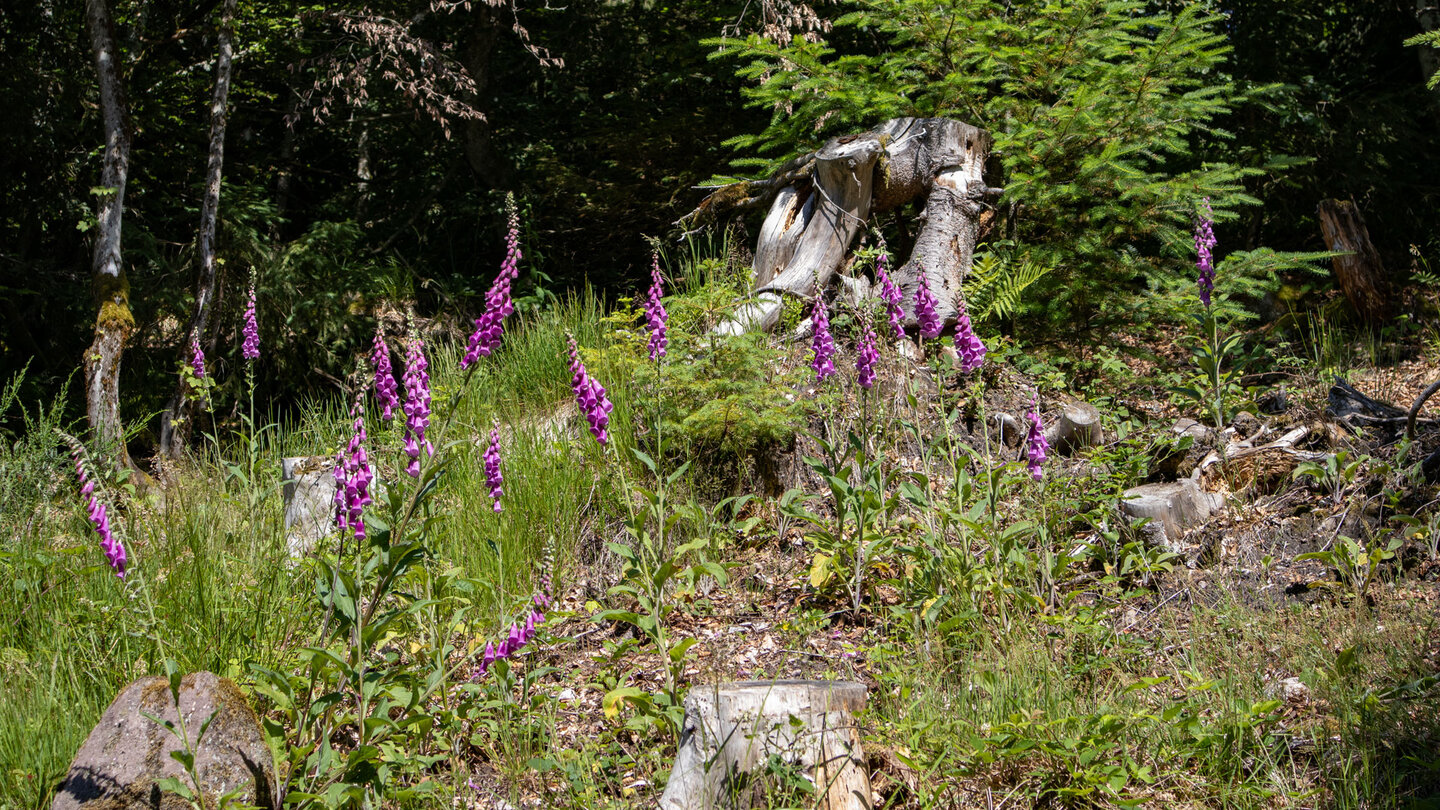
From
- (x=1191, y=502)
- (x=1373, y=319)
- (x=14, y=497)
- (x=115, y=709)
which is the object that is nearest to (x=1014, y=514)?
(x=1191, y=502)

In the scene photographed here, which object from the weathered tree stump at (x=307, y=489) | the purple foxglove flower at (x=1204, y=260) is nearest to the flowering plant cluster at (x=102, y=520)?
the weathered tree stump at (x=307, y=489)

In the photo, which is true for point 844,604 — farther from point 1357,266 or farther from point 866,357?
point 1357,266

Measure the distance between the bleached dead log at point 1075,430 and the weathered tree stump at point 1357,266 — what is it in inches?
124

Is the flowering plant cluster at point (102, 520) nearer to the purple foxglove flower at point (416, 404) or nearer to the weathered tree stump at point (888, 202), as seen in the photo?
the purple foxglove flower at point (416, 404)

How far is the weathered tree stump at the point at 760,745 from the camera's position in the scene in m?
2.43

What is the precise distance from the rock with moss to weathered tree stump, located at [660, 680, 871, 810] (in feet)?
3.75

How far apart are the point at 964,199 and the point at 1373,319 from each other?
10.8 ft

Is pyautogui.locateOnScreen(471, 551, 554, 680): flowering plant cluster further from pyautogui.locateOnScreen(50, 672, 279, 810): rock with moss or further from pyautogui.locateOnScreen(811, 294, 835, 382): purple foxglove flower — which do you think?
pyautogui.locateOnScreen(811, 294, 835, 382): purple foxglove flower

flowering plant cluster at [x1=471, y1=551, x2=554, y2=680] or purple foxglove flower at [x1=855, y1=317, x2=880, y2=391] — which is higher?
purple foxglove flower at [x1=855, y1=317, x2=880, y2=391]

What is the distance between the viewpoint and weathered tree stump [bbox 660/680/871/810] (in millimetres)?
2426

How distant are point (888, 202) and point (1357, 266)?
3.52 metres

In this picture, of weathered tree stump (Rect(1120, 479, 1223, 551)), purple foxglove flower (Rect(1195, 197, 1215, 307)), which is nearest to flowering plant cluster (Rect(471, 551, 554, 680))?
weathered tree stump (Rect(1120, 479, 1223, 551))

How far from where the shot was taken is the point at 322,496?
15.6ft

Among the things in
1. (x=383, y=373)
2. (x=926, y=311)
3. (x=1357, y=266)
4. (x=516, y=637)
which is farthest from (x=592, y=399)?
(x=1357, y=266)
